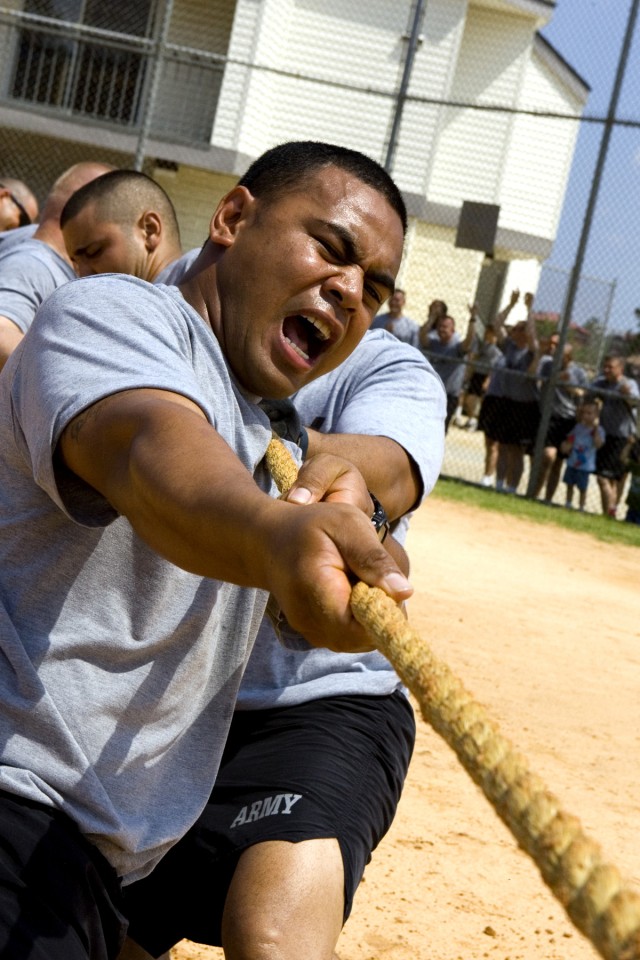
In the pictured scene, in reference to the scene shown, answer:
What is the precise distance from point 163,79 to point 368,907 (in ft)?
71.7

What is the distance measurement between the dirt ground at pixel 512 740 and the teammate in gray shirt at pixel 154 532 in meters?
1.97

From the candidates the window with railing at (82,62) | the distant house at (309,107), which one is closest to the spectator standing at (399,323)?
the distant house at (309,107)

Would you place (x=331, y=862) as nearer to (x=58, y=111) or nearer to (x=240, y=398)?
(x=240, y=398)

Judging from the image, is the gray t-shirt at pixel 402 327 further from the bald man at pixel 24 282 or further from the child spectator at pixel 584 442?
the bald man at pixel 24 282

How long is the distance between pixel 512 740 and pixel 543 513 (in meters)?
8.20

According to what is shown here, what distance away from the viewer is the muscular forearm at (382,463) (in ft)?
9.32

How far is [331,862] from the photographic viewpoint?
8.70ft

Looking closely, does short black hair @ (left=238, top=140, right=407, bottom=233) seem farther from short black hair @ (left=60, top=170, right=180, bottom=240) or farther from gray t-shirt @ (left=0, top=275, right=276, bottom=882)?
short black hair @ (left=60, top=170, right=180, bottom=240)

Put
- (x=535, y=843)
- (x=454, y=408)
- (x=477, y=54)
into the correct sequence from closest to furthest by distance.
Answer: (x=535, y=843), (x=454, y=408), (x=477, y=54)

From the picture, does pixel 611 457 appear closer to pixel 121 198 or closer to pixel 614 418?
pixel 614 418

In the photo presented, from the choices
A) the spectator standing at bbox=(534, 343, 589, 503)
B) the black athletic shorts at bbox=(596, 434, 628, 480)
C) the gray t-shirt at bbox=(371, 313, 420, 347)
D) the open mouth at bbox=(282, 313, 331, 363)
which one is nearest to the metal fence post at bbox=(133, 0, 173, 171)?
the gray t-shirt at bbox=(371, 313, 420, 347)

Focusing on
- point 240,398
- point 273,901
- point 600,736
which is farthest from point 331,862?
point 600,736

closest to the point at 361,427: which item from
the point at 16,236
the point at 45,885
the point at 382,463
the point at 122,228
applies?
the point at 382,463

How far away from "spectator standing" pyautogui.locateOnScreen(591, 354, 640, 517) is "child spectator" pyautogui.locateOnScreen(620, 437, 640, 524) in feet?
0.21
